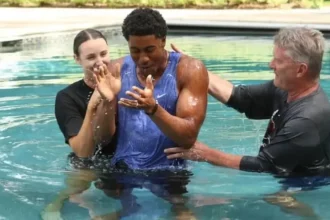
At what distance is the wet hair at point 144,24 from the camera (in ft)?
12.9

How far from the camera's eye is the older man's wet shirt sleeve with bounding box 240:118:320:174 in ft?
13.5

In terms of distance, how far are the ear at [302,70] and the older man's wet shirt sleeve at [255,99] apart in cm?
50

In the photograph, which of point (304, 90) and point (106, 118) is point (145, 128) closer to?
point (106, 118)

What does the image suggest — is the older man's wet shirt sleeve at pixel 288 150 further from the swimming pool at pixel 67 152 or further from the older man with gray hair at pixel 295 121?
the swimming pool at pixel 67 152

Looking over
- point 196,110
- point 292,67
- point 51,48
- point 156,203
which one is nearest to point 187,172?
point 156,203

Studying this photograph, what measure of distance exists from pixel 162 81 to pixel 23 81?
6410 millimetres

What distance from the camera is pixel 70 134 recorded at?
4484 mm

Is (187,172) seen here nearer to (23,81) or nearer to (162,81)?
(162,81)

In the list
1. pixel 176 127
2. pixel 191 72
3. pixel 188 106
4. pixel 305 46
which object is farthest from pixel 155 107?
pixel 305 46

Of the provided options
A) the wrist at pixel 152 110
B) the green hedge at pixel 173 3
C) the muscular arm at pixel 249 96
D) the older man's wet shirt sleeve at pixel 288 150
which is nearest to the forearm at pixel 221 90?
the muscular arm at pixel 249 96

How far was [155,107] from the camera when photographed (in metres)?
3.76

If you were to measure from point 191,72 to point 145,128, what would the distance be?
453 mm

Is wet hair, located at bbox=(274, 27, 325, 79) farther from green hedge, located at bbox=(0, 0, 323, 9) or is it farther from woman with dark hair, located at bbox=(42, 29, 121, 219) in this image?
green hedge, located at bbox=(0, 0, 323, 9)

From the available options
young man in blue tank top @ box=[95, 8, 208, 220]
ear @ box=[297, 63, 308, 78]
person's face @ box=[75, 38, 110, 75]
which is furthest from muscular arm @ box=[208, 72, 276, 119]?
person's face @ box=[75, 38, 110, 75]
